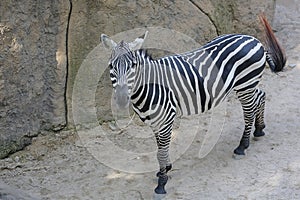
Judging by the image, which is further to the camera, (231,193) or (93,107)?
(93,107)

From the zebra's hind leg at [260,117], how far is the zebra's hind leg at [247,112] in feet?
0.33

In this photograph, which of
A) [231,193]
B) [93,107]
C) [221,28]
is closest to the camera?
[231,193]

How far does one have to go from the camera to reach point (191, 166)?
422cm

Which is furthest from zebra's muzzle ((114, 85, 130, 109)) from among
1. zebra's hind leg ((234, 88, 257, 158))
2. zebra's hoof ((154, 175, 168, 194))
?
zebra's hind leg ((234, 88, 257, 158))

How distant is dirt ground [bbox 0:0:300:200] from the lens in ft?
12.7

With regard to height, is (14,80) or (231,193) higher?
(14,80)

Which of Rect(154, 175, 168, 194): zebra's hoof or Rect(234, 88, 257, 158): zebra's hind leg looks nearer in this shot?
Rect(154, 175, 168, 194): zebra's hoof

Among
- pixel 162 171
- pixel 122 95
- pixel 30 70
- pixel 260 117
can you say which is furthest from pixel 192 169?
pixel 30 70

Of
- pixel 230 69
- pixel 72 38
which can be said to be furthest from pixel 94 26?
pixel 230 69

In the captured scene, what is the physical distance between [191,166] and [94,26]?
5.14 feet

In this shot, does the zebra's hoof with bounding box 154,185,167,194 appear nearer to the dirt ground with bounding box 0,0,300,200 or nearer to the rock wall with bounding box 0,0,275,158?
the dirt ground with bounding box 0,0,300,200

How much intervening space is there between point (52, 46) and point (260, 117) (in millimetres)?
1893

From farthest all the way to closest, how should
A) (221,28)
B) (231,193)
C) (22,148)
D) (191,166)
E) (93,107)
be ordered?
1. (221,28)
2. (93,107)
3. (22,148)
4. (191,166)
5. (231,193)

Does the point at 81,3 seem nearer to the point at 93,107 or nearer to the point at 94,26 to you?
the point at 94,26
